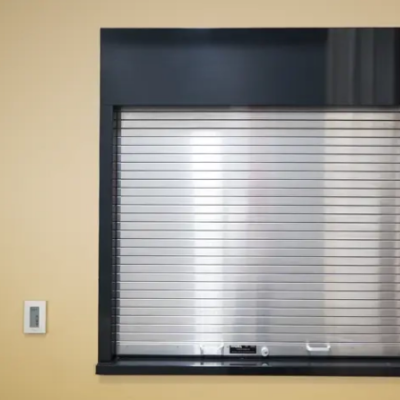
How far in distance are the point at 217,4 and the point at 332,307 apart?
1.28 m

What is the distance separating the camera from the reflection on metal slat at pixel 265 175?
5.74 ft

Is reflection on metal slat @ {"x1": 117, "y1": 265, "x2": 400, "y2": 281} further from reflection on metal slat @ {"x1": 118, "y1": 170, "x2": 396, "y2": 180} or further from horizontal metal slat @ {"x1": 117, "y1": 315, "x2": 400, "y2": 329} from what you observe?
reflection on metal slat @ {"x1": 118, "y1": 170, "x2": 396, "y2": 180}

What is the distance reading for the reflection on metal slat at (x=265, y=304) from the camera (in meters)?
1.75

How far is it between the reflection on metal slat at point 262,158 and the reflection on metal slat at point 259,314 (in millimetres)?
564

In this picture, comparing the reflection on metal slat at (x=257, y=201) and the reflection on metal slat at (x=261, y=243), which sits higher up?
the reflection on metal slat at (x=257, y=201)

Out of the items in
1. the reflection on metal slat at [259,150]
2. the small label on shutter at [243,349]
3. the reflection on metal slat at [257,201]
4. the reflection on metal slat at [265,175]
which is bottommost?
the small label on shutter at [243,349]

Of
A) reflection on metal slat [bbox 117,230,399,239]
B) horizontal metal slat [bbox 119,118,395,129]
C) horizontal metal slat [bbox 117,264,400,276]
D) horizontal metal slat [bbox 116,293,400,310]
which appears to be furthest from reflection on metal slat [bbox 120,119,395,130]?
horizontal metal slat [bbox 116,293,400,310]

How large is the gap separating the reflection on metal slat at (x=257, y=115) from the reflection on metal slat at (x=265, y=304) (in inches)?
28.3

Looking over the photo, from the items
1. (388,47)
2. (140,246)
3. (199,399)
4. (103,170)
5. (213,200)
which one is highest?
(388,47)

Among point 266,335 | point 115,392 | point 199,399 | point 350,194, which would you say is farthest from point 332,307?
point 115,392

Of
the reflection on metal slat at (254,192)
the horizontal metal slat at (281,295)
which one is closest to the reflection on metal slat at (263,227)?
the reflection on metal slat at (254,192)

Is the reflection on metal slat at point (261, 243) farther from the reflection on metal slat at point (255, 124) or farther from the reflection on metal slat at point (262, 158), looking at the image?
the reflection on metal slat at point (255, 124)

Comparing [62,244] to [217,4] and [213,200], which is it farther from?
[217,4]

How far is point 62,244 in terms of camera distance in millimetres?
1736
